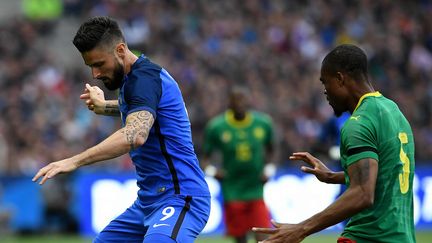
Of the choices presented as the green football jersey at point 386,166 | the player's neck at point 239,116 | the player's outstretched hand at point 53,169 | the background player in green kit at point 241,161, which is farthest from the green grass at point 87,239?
the player's outstretched hand at point 53,169

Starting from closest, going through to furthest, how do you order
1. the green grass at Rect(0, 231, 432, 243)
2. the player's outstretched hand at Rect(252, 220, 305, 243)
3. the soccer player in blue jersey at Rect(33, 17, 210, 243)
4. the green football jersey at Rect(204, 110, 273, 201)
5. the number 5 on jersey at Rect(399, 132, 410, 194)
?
the player's outstretched hand at Rect(252, 220, 305, 243) < the number 5 on jersey at Rect(399, 132, 410, 194) < the soccer player in blue jersey at Rect(33, 17, 210, 243) < the green football jersey at Rect(204, 110, 273, 201) < the green grass at Rect(0, 231, 432, 243)

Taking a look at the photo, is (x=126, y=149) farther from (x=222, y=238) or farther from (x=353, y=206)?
(x=222, y=238)

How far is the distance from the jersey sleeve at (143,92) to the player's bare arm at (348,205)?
1.40 m

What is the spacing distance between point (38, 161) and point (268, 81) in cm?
601

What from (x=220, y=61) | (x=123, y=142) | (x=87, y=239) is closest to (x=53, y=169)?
(x=123, y=142)

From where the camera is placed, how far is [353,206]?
562 cm

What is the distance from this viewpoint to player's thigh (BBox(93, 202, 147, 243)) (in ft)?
24.0

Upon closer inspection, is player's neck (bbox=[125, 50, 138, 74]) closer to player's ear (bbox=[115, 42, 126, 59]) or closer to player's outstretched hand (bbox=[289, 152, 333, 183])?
player's ear (bbox=[115, 42, 126, 59])

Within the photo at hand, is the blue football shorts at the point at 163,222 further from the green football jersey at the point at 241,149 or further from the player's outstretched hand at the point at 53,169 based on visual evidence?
the green football jersey at the point at 241,149

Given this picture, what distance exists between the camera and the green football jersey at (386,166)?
18.9ft

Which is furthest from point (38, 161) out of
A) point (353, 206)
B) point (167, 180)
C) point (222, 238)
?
point (353, 206)

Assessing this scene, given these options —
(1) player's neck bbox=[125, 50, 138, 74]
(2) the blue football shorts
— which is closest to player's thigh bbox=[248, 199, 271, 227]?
(2) the blue football shorts

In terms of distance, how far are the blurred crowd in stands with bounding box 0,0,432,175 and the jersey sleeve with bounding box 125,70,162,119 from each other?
12.3 m

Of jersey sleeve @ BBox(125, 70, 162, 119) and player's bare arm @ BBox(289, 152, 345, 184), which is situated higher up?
jersey sleeve @ BBox(125, 70, 162, 119)
